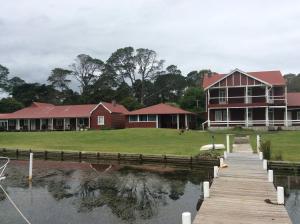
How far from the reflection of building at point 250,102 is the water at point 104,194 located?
27.3m

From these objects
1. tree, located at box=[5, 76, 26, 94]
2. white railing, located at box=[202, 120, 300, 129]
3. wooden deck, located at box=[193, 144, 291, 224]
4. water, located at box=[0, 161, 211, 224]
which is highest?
tree, located at box=[5, 76, 26, 94]

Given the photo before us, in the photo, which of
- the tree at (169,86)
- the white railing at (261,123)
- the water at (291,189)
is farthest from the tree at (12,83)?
the water at (291,189)

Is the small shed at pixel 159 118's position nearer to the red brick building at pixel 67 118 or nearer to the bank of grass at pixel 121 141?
the red brick building at pixel 67 118

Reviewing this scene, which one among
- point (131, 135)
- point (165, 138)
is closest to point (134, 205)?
point (165, 138)

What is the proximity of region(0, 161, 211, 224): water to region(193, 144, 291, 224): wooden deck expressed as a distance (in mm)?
1818

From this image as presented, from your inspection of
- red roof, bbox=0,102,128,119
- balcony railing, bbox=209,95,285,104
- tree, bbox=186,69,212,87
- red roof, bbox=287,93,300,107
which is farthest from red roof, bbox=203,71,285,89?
tree, bbox=186,69,212,87

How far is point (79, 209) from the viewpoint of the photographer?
55.5 ft

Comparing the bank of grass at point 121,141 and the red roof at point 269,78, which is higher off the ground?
the red roof at point 269,78

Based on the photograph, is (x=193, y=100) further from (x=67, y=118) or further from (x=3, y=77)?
(x=3, y=77)

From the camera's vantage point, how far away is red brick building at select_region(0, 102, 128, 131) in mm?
62312

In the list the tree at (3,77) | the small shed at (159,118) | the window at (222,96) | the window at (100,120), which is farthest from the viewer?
the tree at (3,77)

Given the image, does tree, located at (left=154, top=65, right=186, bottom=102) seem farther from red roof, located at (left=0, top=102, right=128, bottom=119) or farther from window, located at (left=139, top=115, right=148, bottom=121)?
window, located at (left=139, top=115, right=148, bottom=121)

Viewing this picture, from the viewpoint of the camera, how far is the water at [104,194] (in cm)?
1585

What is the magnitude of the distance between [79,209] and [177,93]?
95.4 metres
